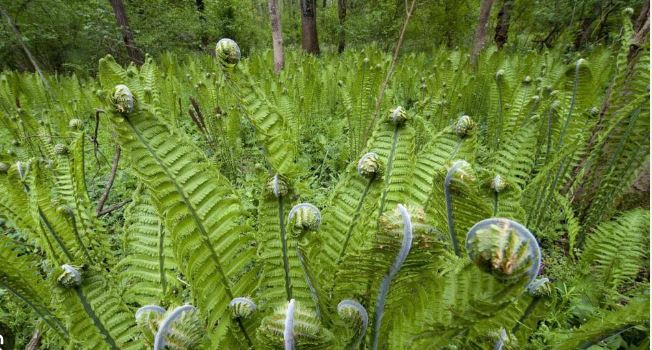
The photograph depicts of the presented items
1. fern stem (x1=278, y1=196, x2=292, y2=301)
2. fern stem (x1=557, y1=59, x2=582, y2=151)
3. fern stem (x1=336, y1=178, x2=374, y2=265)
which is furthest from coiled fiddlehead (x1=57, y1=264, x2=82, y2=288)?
fern stem (x1=557, y1=59, x2=582, y2=151)

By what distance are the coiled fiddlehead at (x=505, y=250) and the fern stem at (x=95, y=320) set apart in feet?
2.09

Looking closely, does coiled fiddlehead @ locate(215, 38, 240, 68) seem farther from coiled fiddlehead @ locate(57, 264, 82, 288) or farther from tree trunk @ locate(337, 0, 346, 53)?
tree trunk @ locate(337, 0, 346, 53)

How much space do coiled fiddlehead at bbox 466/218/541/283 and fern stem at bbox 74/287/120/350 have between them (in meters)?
0.64

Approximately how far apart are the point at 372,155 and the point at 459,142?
1.00ft

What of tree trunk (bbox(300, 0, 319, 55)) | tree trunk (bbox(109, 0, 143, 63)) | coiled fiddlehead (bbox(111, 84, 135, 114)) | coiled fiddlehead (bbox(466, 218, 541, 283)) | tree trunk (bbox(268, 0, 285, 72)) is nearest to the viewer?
coiled fiddlehead (bbox(466, 218, 541, 283))

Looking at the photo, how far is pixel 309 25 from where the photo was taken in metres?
6.55

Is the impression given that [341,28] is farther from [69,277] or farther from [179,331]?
[179,331]

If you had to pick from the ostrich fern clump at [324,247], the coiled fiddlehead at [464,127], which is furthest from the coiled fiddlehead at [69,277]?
the coiled fiddlehead at [464,127]

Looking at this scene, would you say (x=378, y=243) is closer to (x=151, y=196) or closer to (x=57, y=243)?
(x=151, y=196)

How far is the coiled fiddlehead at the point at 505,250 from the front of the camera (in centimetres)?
36

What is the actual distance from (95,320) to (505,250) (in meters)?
0.69

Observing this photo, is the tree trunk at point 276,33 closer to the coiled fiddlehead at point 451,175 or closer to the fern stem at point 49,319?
the fern stem at point 49,319

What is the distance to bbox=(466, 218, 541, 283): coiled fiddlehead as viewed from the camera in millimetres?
360

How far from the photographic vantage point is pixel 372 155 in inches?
27.0
